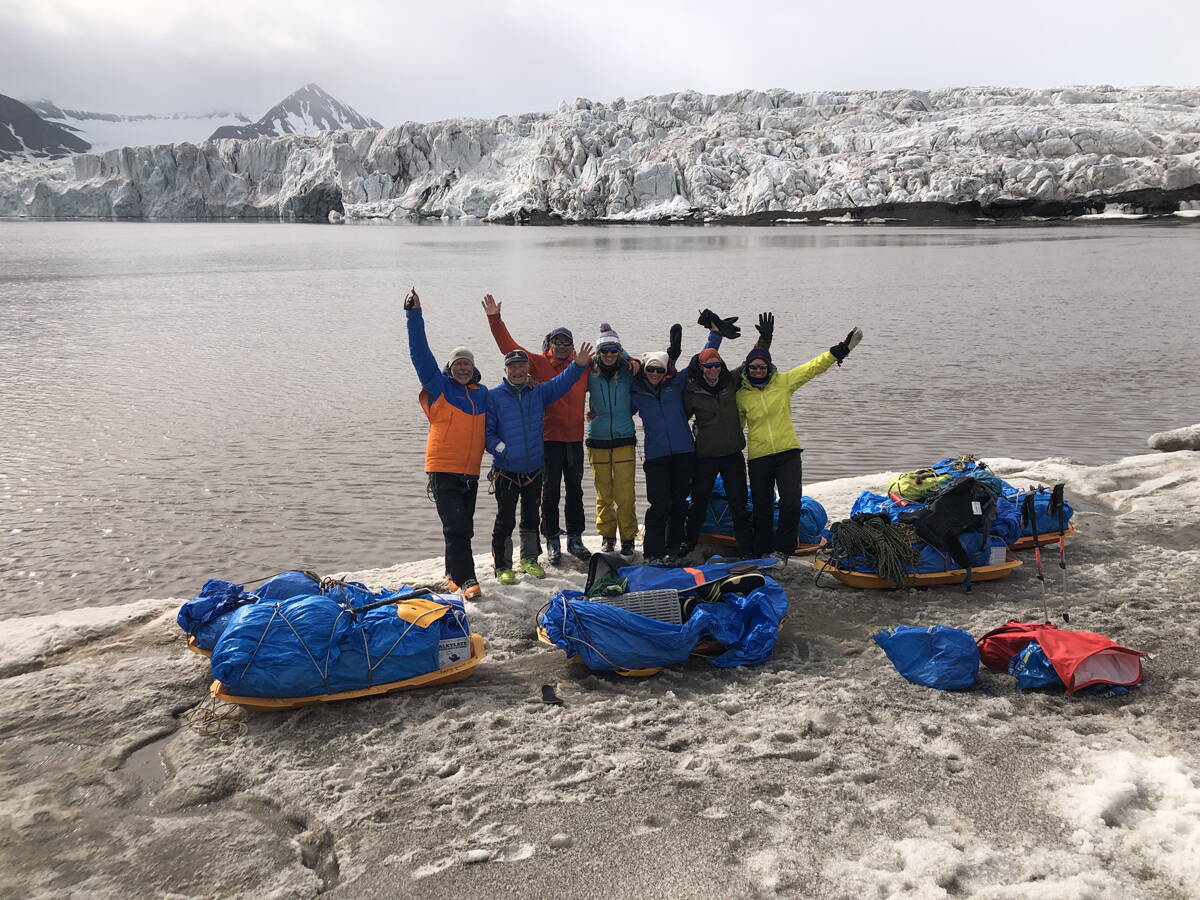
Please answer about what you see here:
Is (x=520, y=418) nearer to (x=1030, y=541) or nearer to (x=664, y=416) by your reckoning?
(x=664, y=416)

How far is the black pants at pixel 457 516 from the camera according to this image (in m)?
6.32

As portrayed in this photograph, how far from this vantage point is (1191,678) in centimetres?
483

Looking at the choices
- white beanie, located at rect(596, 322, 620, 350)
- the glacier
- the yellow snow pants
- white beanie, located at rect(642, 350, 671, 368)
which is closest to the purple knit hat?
white beanie, located at rect(642, 350, 671, 368)

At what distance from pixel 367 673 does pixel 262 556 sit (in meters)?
3.83

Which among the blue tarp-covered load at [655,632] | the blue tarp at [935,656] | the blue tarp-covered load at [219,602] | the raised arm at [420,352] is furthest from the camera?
the raised arm at [420,352]

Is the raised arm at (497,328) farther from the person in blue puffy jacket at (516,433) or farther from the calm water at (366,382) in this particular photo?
the calm water at (366,382)

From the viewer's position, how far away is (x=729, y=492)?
7.02 meters

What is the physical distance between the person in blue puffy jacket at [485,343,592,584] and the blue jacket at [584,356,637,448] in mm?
216

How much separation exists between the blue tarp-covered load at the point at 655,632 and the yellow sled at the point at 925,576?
115 centimetres

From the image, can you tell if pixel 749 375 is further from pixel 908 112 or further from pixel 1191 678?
pixel 908 112

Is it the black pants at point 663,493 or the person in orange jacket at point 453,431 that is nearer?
the person in orange jacket at point 453,431

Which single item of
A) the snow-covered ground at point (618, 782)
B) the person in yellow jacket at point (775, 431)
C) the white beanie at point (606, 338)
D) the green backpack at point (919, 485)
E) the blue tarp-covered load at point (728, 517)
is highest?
the white beanie at point (606, 338)

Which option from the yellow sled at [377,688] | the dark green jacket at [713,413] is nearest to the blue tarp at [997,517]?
the dark green jacket at [713,413]

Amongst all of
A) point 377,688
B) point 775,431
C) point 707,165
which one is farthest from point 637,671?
point 707,165
